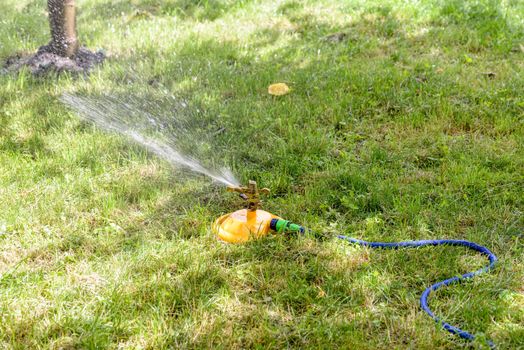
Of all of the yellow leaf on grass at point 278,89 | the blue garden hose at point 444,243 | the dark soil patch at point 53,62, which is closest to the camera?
the blue garden hose at point 444,243

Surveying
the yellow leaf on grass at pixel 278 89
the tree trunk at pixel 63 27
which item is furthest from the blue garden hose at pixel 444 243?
the tree trunk at pixel 63 27

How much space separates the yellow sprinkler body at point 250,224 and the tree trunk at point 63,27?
10.5ft

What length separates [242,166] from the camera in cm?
360

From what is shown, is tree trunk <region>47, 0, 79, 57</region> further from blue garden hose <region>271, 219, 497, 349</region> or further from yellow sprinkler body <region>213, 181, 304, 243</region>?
blue garden hose <region>271, 219, 497, 349</region>

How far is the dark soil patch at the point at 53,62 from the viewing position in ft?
16.9

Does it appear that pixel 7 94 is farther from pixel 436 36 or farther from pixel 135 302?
pixel 436 36

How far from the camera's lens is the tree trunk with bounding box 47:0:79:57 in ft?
17.0

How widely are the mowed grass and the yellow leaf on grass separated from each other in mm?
97

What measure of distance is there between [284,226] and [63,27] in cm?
353

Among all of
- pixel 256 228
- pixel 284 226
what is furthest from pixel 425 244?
pixel 256 228

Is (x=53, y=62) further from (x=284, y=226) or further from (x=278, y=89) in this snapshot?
(x=284, y=226)

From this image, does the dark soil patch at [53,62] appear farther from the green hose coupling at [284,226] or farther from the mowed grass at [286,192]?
the green hose coupling at [284,226]

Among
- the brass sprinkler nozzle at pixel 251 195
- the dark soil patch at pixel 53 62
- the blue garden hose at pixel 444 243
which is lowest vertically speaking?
the dark soil patch at pixel 53 62

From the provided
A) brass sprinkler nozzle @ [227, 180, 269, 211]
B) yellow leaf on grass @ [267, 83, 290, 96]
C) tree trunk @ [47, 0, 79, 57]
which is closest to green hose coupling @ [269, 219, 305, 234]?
brass sprinkler nozzle @ [227, 180, 269, 211]
